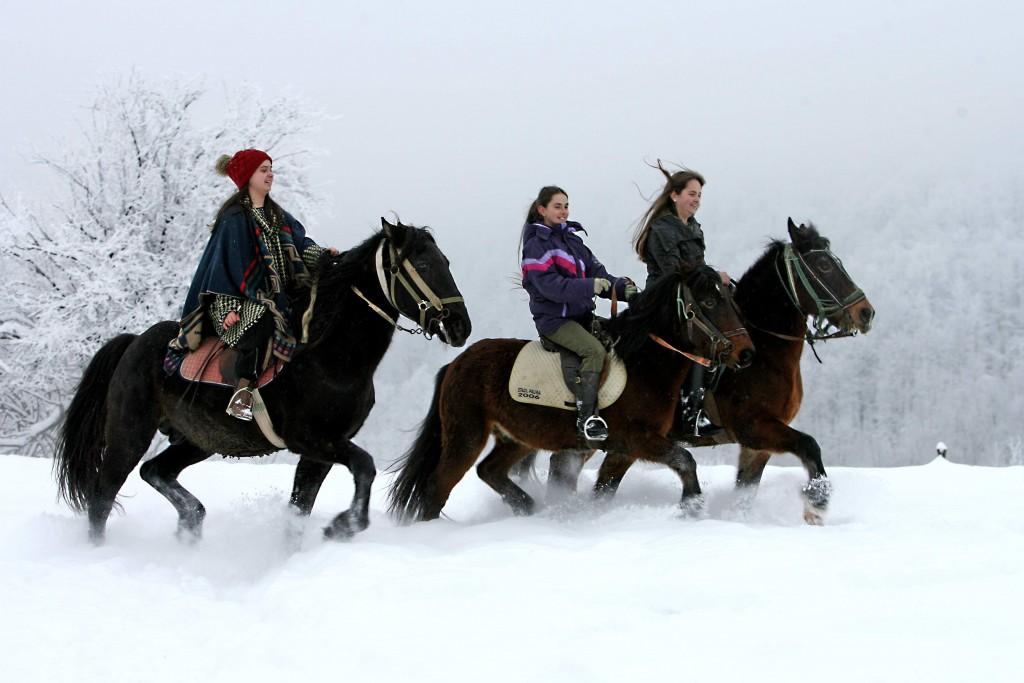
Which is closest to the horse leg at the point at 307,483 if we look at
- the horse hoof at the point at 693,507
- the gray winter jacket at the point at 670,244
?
the horse hoof at the point at 693,507

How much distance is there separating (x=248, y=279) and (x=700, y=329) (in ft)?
9.86

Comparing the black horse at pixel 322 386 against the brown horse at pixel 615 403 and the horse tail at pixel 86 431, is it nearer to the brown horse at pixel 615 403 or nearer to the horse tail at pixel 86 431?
the horse tail at pixel 86 431

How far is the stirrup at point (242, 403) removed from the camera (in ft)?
18.4

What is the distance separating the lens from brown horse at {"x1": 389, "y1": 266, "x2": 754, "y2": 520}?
6.00 metres

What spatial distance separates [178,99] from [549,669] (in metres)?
19.5

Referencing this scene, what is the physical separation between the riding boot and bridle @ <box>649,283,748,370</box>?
274cm

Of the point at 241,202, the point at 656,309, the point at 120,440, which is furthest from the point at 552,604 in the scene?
the point at 120,440

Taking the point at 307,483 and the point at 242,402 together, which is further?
the point at 307,483

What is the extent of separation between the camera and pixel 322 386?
5.55 metres

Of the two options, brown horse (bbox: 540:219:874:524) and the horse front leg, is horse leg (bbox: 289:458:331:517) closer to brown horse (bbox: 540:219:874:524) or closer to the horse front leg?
the horse front leg

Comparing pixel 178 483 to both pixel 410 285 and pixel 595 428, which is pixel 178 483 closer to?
pixel 410 285

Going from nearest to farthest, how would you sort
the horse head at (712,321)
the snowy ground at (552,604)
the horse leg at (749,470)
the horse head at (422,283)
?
1. the snowy ground at (552,604)
2. the horse head at (422,283)
3. the horse head at (712,321)
4. the horse leg at (749,470)

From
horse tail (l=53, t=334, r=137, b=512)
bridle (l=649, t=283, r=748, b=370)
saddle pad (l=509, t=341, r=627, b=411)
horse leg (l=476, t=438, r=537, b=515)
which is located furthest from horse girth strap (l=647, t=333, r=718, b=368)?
horse tail (l=53, t=334, r=137, b=512)

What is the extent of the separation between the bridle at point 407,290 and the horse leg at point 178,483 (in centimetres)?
218
